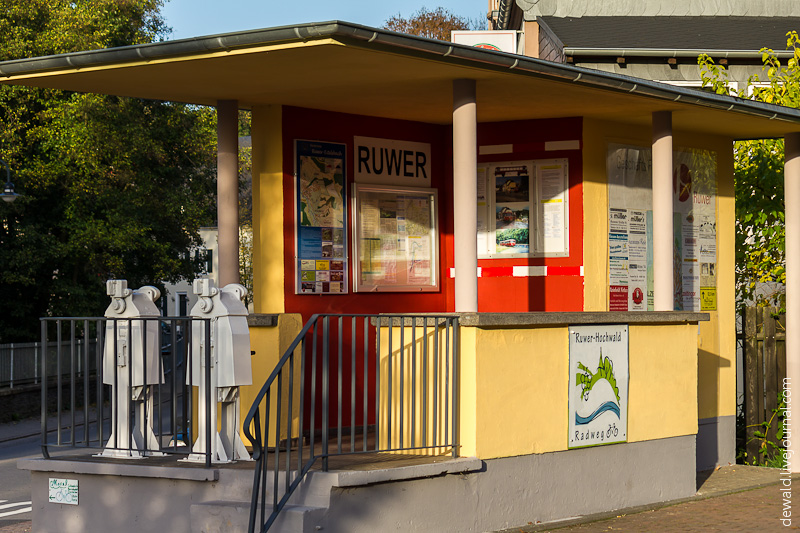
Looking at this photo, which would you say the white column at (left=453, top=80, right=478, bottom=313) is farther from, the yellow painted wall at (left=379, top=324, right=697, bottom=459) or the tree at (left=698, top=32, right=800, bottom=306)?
the tree at (left=698, top=32, right=800, bottom=306)

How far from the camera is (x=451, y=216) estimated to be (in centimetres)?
1080

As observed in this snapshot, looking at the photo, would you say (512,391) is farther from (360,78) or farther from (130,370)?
(130,370)

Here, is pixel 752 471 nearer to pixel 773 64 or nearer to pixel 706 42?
pixel 773 64

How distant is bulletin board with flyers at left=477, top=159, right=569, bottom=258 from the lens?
34.7 ft

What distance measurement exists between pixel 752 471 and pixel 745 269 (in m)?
3.58

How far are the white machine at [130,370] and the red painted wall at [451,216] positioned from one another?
2101mm

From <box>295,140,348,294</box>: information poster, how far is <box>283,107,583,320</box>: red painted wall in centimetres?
9

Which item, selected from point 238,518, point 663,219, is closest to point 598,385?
point 663,219

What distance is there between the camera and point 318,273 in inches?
388

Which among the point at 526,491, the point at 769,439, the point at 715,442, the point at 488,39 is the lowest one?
the point at 769,439

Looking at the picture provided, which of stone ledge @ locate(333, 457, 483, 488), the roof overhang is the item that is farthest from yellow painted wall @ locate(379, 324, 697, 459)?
the roof overhang

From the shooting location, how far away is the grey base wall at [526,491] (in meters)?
7.12

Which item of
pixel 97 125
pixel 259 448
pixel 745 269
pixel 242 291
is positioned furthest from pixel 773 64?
pixel 97 125

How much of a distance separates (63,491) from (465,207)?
11.6 ft
